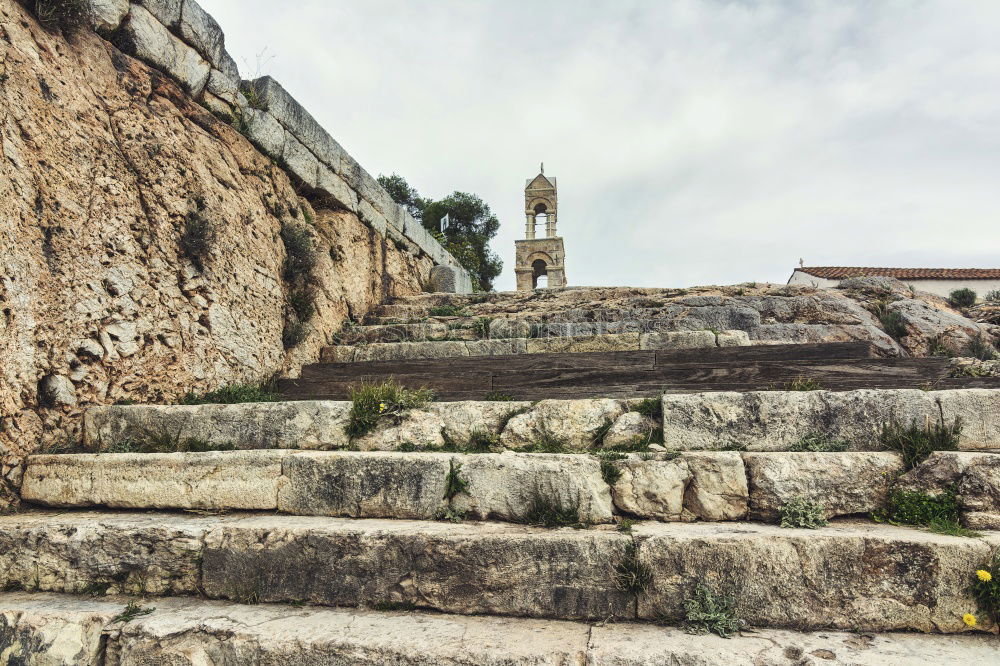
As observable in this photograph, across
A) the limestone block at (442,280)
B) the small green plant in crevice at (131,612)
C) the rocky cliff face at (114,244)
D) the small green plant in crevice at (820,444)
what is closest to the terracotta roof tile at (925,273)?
the limestone block at (442,280)

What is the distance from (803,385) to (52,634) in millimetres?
4403

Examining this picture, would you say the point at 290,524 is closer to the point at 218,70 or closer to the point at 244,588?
the point at 244,588

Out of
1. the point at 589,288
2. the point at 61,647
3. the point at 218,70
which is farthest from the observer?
the point at 589,288

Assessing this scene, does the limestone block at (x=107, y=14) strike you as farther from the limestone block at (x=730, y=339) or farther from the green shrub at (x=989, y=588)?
the green shrub at (x=989, y=588)

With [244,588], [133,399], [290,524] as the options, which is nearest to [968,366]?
[290,524]

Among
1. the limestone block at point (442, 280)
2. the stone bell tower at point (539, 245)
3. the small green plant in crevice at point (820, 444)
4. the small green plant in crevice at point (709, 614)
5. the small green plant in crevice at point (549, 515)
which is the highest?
the stone bell tower at point (539, 245)

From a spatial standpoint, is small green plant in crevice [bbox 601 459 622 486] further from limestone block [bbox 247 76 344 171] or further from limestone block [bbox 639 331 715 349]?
limestone block [bbox 247 76 344 171]

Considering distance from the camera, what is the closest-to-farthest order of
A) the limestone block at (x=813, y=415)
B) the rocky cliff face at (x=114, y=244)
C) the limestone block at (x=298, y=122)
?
the limestone block at (x=813, y=415) < the rocky cliff face at (x=114, y=244) < the limestone block at (x=298, y=122)

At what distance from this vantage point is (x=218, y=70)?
530 centimetres

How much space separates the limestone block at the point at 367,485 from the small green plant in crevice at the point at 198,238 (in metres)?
2.35

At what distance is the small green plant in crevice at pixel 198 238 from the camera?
14.6 feet

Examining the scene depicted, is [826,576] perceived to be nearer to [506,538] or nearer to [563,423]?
[506,538]

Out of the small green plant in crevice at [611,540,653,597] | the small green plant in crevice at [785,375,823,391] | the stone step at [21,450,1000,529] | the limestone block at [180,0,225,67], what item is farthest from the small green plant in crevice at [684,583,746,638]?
Answer: the limestone block at [180,0,225,67]

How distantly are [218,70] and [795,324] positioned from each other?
662cm
